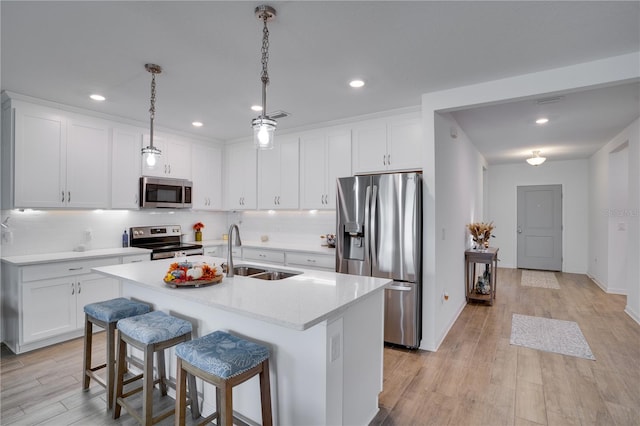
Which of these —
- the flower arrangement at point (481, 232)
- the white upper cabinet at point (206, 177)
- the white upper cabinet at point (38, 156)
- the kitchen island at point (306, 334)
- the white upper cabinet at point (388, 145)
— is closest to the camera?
the kitchen island at point (306, 334)

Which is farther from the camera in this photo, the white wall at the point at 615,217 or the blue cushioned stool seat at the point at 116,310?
the white wall at the point at 615,217

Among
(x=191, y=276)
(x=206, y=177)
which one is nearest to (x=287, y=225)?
(x=206, y=177)

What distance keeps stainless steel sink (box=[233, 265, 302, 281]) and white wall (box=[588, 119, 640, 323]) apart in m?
4.51

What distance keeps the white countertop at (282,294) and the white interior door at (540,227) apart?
286 inches

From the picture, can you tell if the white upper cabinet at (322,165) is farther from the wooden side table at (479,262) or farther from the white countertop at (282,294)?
the wooden side table at (479,262)

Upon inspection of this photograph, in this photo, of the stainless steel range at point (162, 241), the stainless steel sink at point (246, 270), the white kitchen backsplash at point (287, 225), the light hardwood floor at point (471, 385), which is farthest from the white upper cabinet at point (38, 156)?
the white kitchen backsplash at point (287, 225)

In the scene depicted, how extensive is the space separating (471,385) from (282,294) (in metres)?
1.87

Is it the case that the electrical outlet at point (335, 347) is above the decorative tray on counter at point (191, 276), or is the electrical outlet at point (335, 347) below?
below

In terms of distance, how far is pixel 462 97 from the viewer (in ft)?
10.4

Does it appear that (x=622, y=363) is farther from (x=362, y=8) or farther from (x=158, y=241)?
(x=158, y=241)

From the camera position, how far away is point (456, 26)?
2.14m

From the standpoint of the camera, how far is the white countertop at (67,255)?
129 inches

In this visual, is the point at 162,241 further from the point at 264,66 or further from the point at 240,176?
the point at 264,66

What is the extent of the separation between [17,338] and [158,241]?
1875 mm
